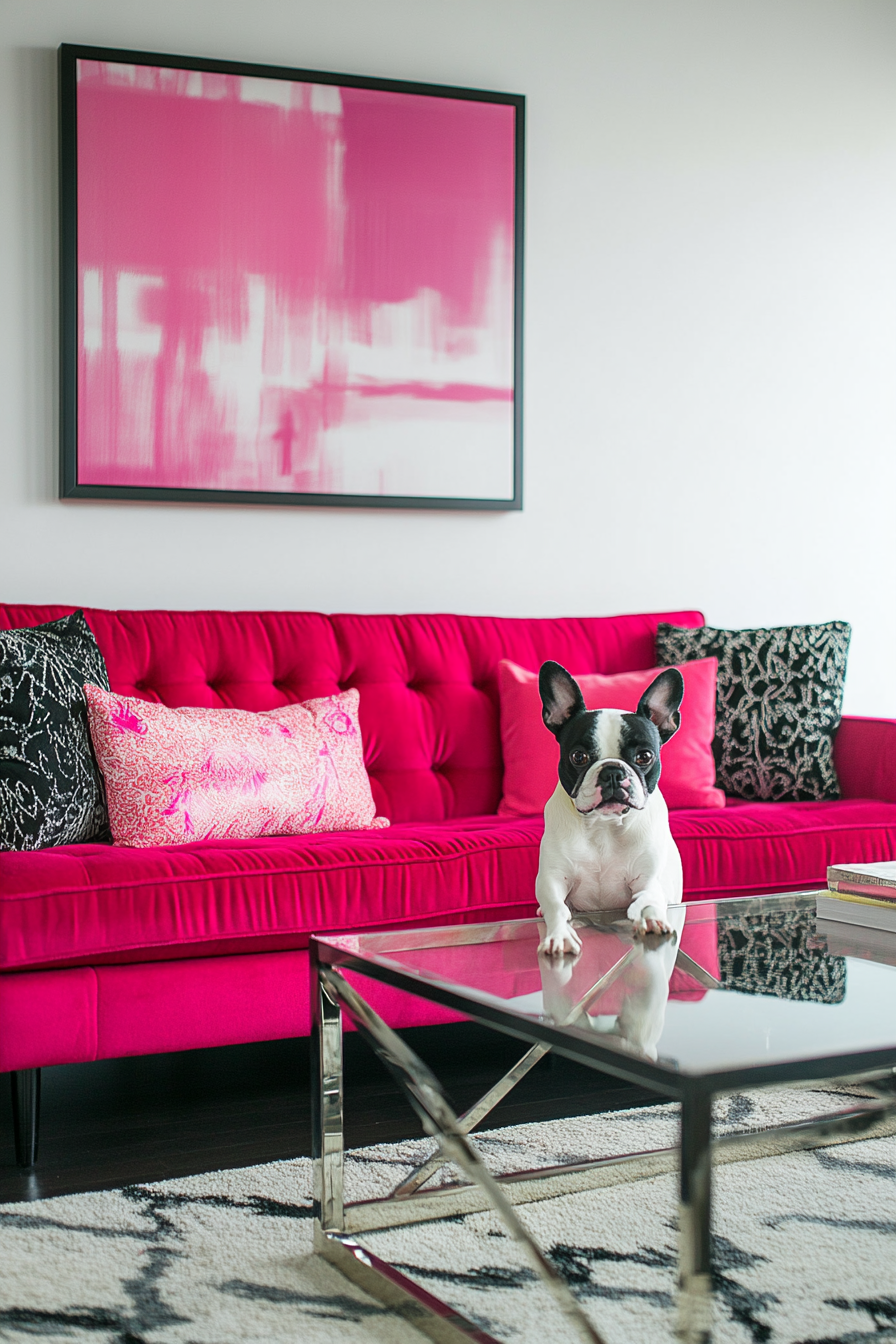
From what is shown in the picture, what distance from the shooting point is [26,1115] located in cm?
192

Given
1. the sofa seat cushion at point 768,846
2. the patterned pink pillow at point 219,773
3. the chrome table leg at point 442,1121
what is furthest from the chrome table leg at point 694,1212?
the patterned pink pillow at point 219,773

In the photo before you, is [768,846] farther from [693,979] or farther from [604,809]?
[693,979]

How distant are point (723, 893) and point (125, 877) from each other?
1.09 metres

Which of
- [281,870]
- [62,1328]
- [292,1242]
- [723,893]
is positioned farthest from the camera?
[723,893]

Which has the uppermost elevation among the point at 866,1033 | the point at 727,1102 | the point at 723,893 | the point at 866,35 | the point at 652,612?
the point at 866,35

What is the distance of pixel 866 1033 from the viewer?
1.13 metres

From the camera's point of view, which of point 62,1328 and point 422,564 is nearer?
point 62,1328

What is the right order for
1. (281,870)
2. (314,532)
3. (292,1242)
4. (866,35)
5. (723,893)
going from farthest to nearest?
1. (866,35)
2. (314,532)
3. (723,893)
4. (281,870)
5. (292,1242)

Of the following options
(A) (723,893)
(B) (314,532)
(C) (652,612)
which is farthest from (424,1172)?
(C) (652,612)

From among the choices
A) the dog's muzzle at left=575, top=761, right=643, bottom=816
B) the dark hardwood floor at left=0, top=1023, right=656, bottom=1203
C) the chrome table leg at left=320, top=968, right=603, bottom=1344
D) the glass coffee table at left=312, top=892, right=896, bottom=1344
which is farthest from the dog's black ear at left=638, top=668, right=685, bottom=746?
the dark hardwood floor at left=0, top=1023, right=656, bottom=1203

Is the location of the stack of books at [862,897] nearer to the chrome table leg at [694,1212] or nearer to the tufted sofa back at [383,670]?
the chrome table leg at [694,1212]

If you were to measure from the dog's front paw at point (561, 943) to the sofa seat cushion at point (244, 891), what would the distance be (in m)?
0.62

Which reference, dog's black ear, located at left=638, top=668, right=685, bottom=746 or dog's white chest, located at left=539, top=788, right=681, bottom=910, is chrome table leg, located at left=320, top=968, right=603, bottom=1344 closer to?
dog's white chest, located at left=539, top=788, right=681, bottom=910

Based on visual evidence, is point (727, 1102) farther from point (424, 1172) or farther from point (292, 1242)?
point (292, 1242)
